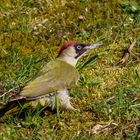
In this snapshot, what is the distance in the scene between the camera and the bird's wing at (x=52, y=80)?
6.49 m

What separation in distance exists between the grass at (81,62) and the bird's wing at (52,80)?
227 mm

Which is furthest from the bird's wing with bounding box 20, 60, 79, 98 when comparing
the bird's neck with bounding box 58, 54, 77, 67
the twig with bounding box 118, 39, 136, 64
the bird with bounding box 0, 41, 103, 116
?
the twig with bounding box 118, 39, 136, 64

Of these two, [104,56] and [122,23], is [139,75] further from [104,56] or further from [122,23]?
[122,23]

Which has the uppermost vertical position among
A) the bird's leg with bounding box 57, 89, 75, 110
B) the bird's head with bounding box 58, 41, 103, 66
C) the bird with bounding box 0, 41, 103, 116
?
the bird's head with bounding box 58, 41, 103, 66

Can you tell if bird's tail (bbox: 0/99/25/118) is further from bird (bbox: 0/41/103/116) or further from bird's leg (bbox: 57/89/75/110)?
bird's leg (bbox: 57/89/75/110)

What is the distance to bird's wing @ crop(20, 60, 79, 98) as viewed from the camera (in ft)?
21.3

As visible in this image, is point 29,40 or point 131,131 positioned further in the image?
point 29,40

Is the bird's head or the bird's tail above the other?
the bird's head

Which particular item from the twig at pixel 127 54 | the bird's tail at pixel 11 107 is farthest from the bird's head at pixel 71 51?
the bird's tail at pixel 11 107

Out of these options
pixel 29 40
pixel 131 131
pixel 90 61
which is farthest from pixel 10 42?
pixel 131 131

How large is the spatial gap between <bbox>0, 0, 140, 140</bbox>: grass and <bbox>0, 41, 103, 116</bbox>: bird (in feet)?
0.52

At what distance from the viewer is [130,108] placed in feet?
22.1

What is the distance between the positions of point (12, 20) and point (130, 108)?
3.00 metres

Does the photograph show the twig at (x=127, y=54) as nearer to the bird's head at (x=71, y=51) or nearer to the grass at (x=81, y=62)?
the grass at (x=81, y=62)
